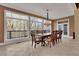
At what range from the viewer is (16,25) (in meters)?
9.02

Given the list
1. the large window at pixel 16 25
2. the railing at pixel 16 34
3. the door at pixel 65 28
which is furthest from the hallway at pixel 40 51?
the door at pixel 65 28

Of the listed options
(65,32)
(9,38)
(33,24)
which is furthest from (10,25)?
(65,32)

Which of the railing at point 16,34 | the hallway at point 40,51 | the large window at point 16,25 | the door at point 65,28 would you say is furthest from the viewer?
the door at point 65,28

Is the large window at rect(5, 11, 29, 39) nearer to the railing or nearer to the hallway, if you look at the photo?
the railing

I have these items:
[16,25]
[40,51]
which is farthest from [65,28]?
[40,51]

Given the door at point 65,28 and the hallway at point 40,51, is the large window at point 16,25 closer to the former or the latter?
the hallway at point 40,51

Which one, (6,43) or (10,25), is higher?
(10,25)

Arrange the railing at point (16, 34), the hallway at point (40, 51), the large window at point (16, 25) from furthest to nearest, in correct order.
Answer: the railing at point (16, 34) < the large window at point (16, 25) < the hallway at point (40, 51)

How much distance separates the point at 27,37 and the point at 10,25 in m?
2.27

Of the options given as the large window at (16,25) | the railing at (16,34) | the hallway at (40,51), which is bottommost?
the hallway at (40,51)

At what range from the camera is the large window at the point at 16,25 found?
8.17m

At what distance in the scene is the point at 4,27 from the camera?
23.9 ft

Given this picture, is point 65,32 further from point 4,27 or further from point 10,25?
point 4,27

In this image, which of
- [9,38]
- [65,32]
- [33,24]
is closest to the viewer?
[9,38]
